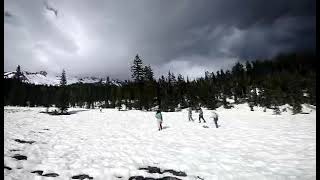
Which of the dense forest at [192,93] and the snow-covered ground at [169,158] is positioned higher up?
the dense forest at [192,93]

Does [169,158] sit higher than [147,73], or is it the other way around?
[147,73]

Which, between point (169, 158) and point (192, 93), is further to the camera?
point (192, 93)

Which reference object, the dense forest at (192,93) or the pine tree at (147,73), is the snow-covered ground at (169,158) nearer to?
the dense forest at (192,93)

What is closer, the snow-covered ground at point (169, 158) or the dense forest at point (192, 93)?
the snow-covered ground at point (169, 158)

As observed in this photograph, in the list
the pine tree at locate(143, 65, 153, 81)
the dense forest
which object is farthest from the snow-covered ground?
the pine tree at locate(143, 65, 153, 81)

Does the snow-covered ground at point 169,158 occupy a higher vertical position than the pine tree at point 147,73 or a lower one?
lower

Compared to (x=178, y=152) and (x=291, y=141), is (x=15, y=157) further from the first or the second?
(x=291, y=141)

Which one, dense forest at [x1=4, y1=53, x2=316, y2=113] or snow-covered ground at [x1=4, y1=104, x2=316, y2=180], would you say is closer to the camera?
snow-covered ground at [x1=4, y1=104, x2=316, y2=180]

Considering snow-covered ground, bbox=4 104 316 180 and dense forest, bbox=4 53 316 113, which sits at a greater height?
dense forest, bbox=4 53 316 113

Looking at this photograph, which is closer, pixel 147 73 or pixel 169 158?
pixel 169 158

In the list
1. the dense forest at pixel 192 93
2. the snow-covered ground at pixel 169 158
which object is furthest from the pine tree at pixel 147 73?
the snow-covered ground at pixel 169 158

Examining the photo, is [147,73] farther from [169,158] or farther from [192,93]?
[169,158]

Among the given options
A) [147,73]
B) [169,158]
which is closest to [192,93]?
[147,73]

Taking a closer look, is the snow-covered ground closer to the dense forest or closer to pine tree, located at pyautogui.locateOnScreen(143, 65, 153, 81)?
the dense forest
